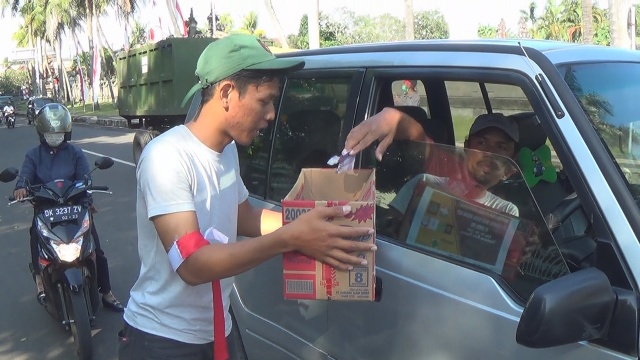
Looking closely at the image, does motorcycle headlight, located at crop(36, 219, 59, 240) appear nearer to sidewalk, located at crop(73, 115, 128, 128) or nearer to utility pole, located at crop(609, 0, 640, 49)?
utility pole, located at crop(609, 0, 640, 49)

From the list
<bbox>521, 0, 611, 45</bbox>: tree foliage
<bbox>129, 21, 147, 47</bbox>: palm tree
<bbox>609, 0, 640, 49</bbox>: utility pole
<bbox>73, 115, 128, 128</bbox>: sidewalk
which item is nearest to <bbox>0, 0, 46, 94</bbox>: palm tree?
<bbox>129, 21, 147, 47</bbox>: palm tree

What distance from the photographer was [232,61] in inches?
77.5

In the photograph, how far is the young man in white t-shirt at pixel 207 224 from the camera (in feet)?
5.95

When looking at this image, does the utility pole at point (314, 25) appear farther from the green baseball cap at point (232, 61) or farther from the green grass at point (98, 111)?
the green grass at point (98, 111)

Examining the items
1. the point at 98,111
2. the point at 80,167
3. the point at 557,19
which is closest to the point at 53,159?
the point at 80,167

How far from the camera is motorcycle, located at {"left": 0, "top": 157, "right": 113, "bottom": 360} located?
4.53 m

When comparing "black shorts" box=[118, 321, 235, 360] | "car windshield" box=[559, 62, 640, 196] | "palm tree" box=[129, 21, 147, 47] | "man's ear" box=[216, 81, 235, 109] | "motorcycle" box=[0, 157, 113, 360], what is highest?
"palm tree" box=[129, 21, 147, 47]

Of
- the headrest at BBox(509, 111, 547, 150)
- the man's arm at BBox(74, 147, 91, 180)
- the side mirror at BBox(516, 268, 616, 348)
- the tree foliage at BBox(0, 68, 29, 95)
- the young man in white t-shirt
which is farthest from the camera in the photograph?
the tree foliage at BBox(0, 68, 29, 95)

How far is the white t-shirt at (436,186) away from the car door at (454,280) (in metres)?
0.03

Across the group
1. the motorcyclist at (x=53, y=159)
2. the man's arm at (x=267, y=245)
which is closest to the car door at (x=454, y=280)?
the man's arm at (x=267, y=245)

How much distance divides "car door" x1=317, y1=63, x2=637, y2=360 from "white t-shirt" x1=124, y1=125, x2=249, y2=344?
57 cm

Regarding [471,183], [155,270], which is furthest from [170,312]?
[471,183]

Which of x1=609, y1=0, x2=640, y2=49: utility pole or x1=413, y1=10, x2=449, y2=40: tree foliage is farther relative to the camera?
x1=413, y1=10, x2=449, y2=40: tree foliage

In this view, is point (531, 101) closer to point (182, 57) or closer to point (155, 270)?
point (155, 270)
